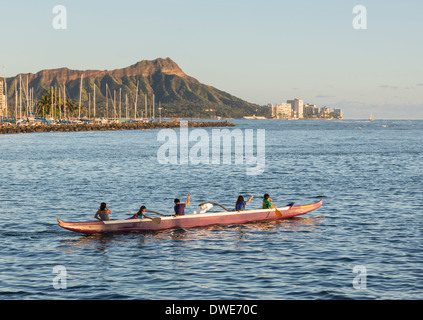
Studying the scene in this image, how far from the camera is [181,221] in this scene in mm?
31188

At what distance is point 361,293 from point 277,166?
190 feet

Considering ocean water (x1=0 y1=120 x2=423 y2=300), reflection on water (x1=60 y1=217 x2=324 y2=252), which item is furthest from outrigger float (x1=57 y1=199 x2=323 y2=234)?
ocean water (x1=0 y1=120 x2=423 y2=300)

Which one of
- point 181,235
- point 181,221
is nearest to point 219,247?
point 181,235

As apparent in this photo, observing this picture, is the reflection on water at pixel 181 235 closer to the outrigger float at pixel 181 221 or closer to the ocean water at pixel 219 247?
the ocean water at pixel 219 247

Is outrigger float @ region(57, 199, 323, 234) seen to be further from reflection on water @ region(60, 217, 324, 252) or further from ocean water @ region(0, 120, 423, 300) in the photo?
ocean water @ region(0, 120, 423, 300)

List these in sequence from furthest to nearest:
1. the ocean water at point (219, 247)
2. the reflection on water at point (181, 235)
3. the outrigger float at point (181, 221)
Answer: the outrigger float at point (181, 221), the reflection on water at point (181, 235), the ocean water at point (219, 247)

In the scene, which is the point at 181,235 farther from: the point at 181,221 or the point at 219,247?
the point at 219,247

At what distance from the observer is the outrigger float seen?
29.2m

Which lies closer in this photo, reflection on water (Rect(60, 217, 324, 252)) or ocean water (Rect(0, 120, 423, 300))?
ocean water (Rect(0, 120, 423, 300))

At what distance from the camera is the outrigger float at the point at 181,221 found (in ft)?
95.9

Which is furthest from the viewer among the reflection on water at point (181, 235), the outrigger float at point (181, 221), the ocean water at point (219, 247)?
the outrigger float at point (181, 221)

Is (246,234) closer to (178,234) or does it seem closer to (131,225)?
(178,234)

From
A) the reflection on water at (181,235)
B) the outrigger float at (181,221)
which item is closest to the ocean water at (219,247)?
the reflection on water at (181,235)

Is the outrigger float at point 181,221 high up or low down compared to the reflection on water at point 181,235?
up
